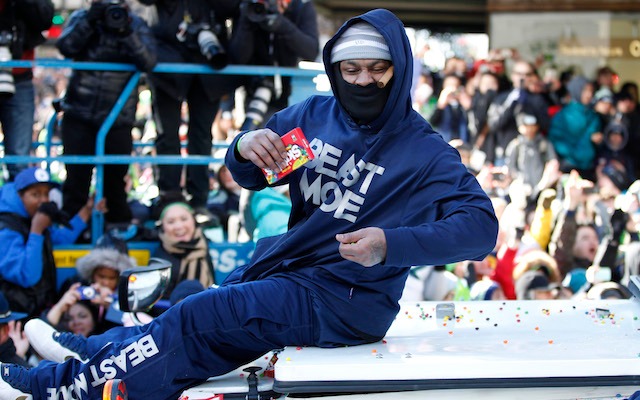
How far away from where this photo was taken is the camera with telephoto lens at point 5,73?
6516 mm

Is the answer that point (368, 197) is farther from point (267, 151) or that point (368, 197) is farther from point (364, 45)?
point (364, 45)

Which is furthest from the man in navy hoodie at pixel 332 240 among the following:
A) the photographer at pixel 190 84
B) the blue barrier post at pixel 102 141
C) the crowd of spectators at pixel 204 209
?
the photographer at pixel 190 84

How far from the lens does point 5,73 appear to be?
21.5 ft

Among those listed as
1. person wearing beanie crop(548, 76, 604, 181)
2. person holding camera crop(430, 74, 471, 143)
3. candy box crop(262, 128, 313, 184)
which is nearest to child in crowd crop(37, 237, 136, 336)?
candy box crop(262, 128, 313, 184)

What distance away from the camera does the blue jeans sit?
6898mm

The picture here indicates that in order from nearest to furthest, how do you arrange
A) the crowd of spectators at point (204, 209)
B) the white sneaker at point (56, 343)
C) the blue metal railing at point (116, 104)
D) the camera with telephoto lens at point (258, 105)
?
the white sneaker at point (56, 343) < the crowd of spectators at point (204, 209) < the blue metal railing at point (116, 104) < the camera with telephoto lens at point (258, 105)

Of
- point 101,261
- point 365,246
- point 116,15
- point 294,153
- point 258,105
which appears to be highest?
point 116,15

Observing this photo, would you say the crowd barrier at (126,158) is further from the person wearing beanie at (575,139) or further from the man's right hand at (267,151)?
the person wearing beanie at (575,139)

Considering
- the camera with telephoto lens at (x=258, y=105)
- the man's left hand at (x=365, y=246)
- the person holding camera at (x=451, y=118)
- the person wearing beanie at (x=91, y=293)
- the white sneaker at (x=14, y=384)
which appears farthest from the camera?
the person holding camera at (x=451, y=118)

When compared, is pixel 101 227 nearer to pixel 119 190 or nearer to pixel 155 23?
pixel 119 190

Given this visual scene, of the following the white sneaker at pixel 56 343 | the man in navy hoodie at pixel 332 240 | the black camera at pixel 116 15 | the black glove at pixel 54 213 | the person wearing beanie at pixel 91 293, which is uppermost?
the black camera at pixel 116 15

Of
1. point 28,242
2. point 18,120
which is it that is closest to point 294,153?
point 28,242

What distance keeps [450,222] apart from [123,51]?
3.78m

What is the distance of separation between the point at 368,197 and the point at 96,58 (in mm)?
3574
